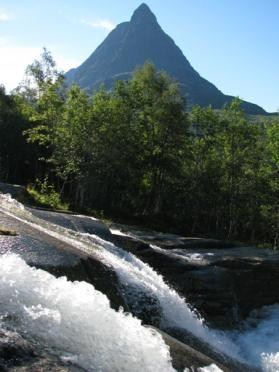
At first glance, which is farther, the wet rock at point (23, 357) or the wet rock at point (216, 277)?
the wet rock at point (216, 277)

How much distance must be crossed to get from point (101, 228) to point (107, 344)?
493 inches

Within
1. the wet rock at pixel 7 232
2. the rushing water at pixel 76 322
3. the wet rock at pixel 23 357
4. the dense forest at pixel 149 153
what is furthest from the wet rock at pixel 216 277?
the dense forest at pixel 149 153

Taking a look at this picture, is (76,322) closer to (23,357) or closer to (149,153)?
(23,357)

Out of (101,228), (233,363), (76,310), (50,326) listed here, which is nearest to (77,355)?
(50,326)

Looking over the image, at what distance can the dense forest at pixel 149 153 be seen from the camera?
42250mm

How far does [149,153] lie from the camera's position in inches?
1843

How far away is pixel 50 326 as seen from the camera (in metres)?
7.20

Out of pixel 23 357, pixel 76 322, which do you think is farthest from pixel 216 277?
pixel 23 357

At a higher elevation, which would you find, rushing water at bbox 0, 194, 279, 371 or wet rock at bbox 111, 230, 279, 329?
rushing water at bbox 0, 194, 279, 371

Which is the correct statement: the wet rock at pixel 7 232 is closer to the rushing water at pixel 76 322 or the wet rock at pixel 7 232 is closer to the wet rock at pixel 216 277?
the rushing water at pixel 76 322

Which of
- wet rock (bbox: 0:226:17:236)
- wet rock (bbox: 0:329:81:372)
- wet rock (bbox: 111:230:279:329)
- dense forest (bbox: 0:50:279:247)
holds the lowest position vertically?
wet rock (bbox: 111:230:279:329)

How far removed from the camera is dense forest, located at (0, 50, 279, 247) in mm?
42250

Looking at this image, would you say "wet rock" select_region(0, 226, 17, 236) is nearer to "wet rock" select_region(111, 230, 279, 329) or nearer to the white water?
the white water

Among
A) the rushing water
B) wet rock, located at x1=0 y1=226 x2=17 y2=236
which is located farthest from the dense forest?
the rushing water
